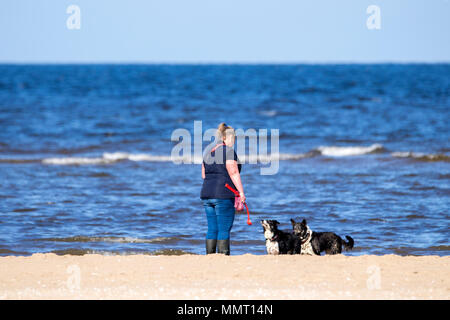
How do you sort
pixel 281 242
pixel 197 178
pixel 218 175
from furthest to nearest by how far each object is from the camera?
pixel 197 178 < pixel 281 242 < pixel 218 175

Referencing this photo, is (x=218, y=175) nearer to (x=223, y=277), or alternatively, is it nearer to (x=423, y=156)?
(x=223, y=277)

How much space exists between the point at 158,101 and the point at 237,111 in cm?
740

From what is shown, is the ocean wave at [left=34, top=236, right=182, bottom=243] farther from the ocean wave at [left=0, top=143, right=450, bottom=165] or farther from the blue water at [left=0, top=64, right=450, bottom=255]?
the ocean wave at [left=0, top=143, right=450, bottom=165]

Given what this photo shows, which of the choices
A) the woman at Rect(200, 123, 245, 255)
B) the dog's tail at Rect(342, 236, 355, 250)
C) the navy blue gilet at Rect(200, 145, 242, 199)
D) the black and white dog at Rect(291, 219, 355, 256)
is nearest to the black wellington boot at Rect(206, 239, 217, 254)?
the woman at Rect(200, 123, 245, 255)

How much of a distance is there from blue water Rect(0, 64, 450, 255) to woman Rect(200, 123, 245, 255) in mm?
1660

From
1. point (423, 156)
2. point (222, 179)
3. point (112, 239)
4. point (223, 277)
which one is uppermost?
point (423, 156)

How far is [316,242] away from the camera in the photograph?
9.53m

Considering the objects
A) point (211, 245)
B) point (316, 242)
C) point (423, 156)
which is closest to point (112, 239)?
point (211, 245)

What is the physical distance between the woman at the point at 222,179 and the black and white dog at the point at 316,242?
108cm

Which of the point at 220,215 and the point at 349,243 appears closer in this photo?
the point at 220,215

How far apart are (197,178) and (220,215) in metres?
8.48
